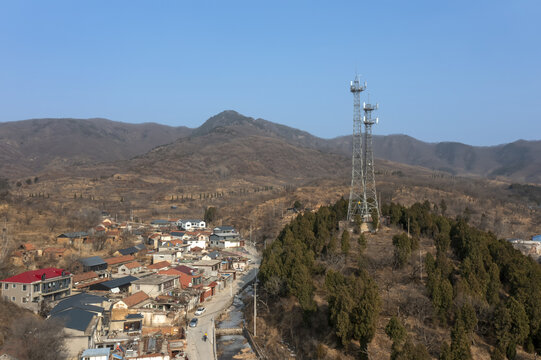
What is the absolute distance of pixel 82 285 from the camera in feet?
95.0

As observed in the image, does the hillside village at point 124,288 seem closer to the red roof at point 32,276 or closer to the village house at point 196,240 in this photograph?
the red roof at point 32,276

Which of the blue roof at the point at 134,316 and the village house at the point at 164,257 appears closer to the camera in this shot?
the blue roof at the point at 134,316

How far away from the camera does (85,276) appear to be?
30250 millimetres

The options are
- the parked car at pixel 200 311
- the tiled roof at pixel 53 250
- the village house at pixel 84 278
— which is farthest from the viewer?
the tiled roof at pixel 53 250

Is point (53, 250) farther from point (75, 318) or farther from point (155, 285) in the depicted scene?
point (75, 318)

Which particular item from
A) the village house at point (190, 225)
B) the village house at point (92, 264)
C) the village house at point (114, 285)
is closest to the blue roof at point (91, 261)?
the village house at point (92, 264)

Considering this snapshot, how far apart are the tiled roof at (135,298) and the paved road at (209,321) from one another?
2917 millimetres

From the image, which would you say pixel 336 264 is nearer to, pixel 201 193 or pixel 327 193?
pixel 327 193

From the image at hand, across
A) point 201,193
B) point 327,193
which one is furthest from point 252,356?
point 201,193

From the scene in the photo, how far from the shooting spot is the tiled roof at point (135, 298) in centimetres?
2402

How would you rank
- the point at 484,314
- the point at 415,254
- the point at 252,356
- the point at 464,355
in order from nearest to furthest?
1. the point at 464,355
2. the point at 484,314
3. the point at 252,356
4. the point at 415,254

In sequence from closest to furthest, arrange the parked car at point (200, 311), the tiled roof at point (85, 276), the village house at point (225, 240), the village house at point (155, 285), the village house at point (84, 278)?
the parked car at point (200, 311)
the village house at point (155, 285)
the village house at point (84, 278)
the tiled roof at point (85, 276)
the village house at point (225, 240)

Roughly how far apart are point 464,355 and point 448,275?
286 inches

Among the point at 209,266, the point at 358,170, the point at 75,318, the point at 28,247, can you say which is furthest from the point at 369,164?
the point at 28,247
